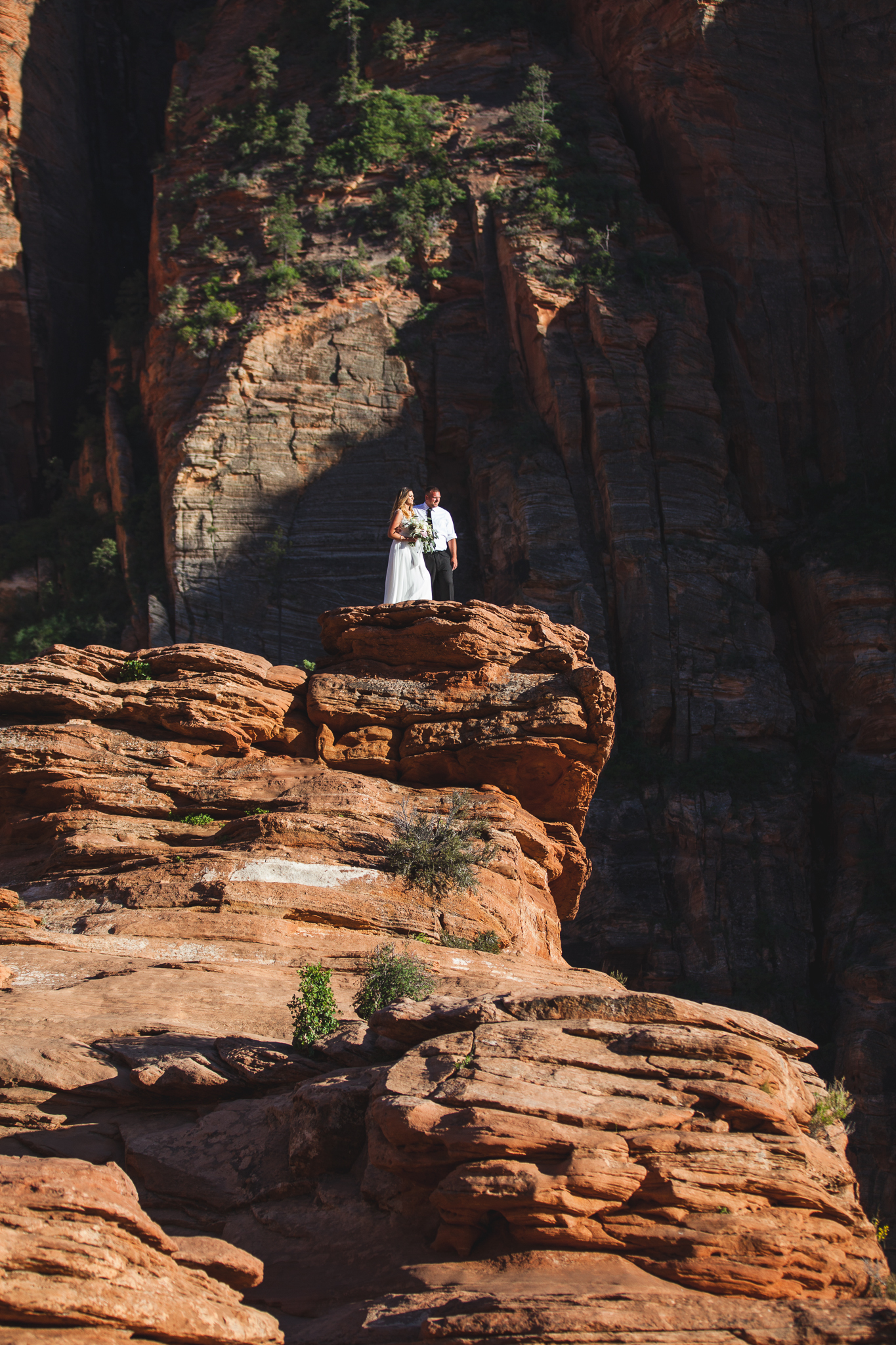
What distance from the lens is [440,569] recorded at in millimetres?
18375

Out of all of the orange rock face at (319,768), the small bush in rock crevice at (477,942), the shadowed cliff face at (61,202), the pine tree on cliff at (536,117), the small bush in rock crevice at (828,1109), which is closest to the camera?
the small bush in rock crevice at (828,1109)

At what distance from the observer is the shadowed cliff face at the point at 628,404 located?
83.4 ft

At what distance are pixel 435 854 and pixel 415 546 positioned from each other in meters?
5.71

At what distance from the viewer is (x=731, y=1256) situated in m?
7.45

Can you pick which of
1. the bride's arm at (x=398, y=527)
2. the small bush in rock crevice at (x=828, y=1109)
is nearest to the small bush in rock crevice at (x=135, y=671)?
the bride's arm at (x=398, y=527)

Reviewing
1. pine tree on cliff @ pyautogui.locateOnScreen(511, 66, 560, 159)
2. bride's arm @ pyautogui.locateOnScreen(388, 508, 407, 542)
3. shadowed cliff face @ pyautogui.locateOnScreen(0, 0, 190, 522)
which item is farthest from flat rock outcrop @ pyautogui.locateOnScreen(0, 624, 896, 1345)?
pine tree on cliff @ pyautogui.locateOnScreen(511, 66, 560, 159)

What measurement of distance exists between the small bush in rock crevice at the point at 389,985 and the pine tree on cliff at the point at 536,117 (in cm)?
2749

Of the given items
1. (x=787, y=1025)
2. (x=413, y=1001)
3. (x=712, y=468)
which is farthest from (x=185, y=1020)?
(x=712, y=468)

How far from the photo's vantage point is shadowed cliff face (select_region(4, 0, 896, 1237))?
1000 inches

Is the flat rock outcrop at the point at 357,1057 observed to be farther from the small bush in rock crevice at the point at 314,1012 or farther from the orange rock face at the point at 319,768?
the small bush in rock crevice at the point at 314,1012

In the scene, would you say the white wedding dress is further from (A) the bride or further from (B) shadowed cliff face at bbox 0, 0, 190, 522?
(B) shadowed cliff face at bbox 0, 0, 190, 522

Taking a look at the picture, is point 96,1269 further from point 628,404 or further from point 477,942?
point 628,404

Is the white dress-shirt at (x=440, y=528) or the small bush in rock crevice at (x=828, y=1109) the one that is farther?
the white dress-shirt at (x=440, y=528)

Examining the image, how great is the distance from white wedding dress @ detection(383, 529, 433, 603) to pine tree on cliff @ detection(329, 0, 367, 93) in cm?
2217
